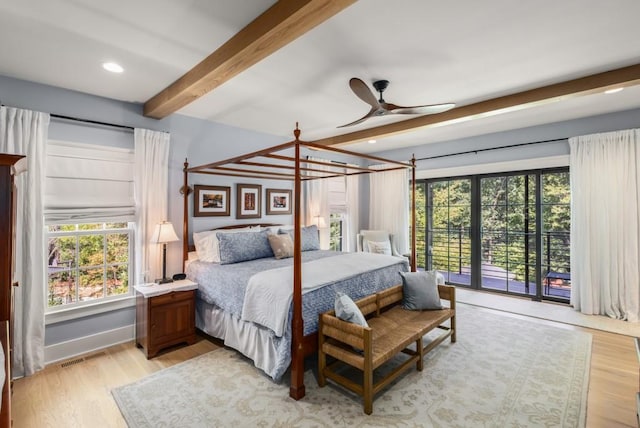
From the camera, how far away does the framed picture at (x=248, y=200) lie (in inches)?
172

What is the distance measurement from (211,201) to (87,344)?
78.5 inches

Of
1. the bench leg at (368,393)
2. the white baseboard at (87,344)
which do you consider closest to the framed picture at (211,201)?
the white baseboard at (87,344)

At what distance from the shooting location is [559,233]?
438 cm

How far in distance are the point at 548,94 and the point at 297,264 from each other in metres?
2.91

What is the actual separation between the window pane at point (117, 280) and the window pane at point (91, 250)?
0.53ft

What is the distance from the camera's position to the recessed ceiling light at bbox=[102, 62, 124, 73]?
8.07 feet

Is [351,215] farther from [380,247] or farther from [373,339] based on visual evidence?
[373,339]

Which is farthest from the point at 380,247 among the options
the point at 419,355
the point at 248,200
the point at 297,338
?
the point at 297,338

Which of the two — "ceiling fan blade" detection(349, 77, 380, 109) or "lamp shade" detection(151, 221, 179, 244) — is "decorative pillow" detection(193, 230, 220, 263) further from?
"ceiling fan blade" detection(349, 77, 380, 109)

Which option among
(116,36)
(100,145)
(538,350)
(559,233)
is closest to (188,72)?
(116,36)

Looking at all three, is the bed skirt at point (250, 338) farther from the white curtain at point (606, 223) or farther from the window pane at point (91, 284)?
the white curtain at point (606, 223)

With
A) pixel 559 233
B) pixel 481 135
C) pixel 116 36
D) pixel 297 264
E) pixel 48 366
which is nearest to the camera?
pixel 116 36

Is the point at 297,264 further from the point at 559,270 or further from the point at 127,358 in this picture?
the point at 559,270

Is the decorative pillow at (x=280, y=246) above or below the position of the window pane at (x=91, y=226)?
below
